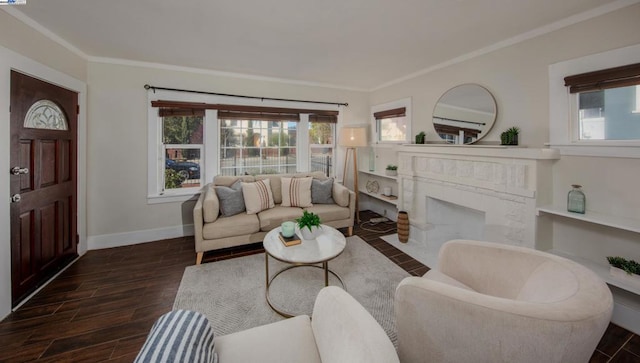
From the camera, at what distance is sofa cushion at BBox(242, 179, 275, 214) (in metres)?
3.46

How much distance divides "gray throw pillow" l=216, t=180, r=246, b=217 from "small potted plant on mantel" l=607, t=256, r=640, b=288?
364 cm

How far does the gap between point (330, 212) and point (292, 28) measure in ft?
7.60

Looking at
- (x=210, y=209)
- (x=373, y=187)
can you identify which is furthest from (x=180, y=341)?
(x=373, y=187)

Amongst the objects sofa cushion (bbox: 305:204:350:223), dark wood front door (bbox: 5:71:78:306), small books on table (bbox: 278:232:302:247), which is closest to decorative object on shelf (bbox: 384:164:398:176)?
sofa cushion (bbox: 305:204:350:223)

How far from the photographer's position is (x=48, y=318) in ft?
6.75

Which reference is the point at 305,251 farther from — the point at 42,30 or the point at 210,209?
the point at 42,30

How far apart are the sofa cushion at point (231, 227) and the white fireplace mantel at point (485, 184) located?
7.25 feet

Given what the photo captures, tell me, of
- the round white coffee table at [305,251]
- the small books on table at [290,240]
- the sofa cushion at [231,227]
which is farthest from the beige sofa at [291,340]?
the sofa cushion at [231,227]

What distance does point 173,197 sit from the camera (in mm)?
3783

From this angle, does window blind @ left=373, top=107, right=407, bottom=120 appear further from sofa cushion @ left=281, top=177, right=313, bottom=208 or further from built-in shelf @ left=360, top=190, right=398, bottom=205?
sofa cushion @ left=281, top=177, right=313, bottom=208

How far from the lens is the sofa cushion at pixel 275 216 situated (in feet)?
10.9

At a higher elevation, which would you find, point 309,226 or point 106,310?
point 309,226

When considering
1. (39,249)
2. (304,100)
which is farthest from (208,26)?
(39,249)

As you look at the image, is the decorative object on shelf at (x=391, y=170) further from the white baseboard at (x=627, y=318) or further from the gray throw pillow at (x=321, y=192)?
the white baseboard at (x=627, y=318)
